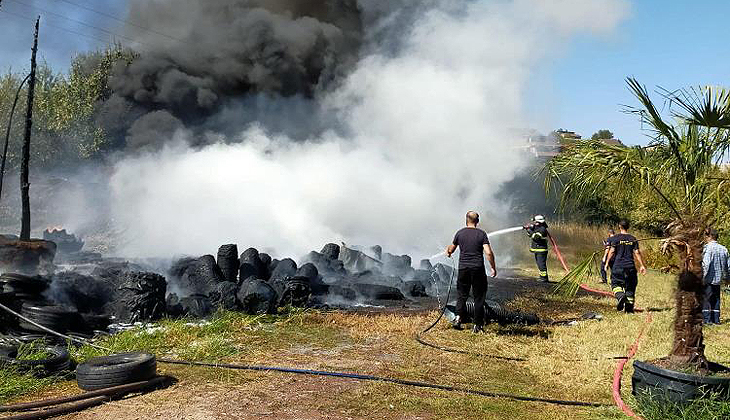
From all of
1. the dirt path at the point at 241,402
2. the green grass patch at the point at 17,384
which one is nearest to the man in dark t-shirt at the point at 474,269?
the dirt path at the point at 241,402

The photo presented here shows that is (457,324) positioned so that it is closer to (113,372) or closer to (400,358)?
(400,358)

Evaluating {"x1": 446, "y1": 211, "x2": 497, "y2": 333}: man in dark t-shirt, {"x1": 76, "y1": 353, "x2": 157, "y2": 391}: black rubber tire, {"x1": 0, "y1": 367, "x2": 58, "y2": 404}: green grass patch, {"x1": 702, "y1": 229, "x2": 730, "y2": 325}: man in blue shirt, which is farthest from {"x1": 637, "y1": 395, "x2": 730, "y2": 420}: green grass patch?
{"x1": 0, "y1": 367, "x2": 58, "y2": 404}: green grass patch

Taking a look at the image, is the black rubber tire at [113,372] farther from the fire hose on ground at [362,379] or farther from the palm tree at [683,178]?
the palm tree at [683,178]

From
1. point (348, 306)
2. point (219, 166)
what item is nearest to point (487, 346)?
point (348, 306)

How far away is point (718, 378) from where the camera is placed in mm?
4156

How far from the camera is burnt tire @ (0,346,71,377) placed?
5250 mm

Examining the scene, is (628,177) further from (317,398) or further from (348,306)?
(348,306)

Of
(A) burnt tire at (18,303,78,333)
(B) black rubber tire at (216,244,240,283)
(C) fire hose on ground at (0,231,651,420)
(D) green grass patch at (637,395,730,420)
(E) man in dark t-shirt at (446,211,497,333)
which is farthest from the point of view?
(B) black rubber tire at (216,244,240,283)

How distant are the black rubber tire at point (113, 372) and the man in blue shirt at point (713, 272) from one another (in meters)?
7.04

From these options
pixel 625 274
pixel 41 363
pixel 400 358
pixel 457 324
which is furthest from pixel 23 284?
pixel 625 274

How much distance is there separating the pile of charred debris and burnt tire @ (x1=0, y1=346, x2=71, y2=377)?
156 cm

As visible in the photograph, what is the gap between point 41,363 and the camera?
5.31 meters

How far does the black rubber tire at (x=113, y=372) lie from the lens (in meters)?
4.94

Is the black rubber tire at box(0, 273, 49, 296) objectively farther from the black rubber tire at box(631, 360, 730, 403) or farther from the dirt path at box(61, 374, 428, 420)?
the black rubber tire at box(631, 360, 730, 403)
